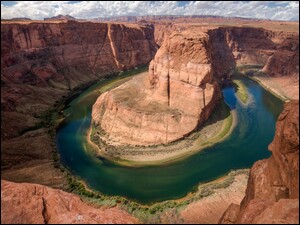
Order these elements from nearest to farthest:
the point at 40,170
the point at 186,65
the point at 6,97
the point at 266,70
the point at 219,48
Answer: the point at 40,170
the point at 186,65
the point at 6,97
the point at 266,70
the point at 219,48

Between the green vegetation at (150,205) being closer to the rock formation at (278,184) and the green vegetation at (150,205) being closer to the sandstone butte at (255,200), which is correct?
the rock formation at (278,184)

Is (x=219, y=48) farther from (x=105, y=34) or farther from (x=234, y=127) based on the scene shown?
(x=234, y=127)

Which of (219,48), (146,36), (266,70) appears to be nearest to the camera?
(266,70)

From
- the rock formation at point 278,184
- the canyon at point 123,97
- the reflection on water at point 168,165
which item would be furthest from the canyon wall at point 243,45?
the rock formation at point 278,184

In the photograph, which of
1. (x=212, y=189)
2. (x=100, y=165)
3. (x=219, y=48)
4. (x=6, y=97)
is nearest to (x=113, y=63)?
(x=219, y=48)

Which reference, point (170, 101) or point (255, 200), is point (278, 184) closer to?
point (255, 200)

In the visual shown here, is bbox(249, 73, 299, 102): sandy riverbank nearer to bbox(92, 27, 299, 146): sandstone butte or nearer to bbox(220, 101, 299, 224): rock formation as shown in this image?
bbox(92, 27, 299, 146): sandstone butte

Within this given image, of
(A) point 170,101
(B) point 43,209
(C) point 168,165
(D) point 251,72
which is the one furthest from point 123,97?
(D) point 251,72
